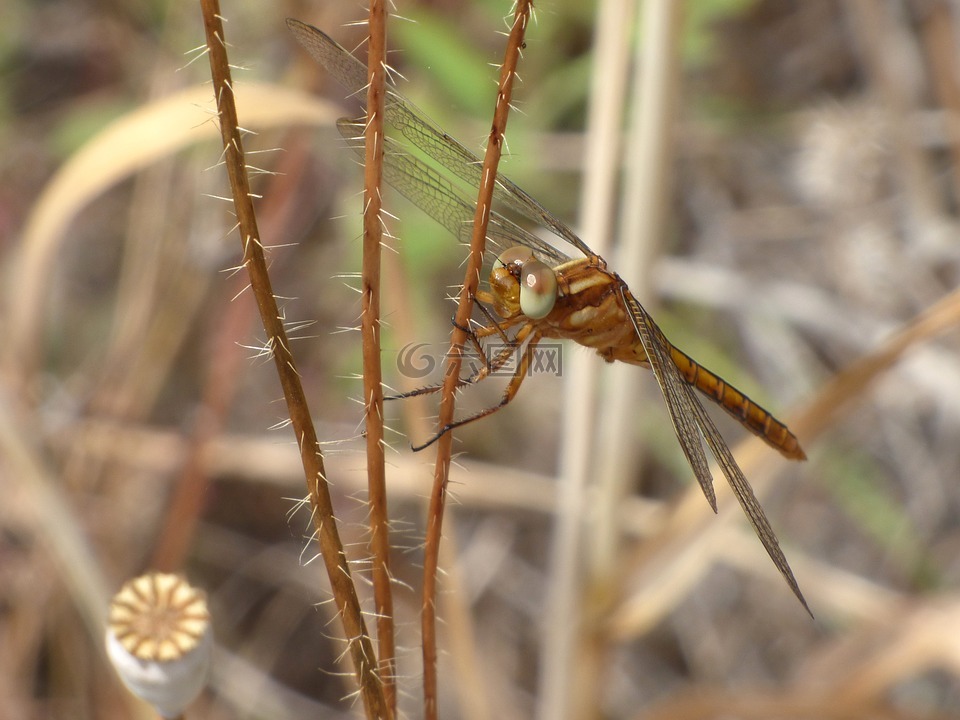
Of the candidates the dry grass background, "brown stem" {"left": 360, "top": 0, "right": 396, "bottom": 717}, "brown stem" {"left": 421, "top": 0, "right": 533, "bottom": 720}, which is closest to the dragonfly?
"brown stem" {"left": 421, "top": 0, "right": 533, "bottom": 720}

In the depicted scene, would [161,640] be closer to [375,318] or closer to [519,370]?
[375,318]

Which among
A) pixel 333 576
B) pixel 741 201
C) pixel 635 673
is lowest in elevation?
pixel 333 576

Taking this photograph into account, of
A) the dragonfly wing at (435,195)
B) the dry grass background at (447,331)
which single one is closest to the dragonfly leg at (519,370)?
the dragonfly wing at (435,195)

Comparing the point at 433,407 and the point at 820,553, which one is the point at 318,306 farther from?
the point at 820,553

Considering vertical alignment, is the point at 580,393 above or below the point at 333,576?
above

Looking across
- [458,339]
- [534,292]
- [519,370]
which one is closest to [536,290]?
[534,292]

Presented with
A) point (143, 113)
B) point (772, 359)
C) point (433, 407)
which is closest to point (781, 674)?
point (772, 359)

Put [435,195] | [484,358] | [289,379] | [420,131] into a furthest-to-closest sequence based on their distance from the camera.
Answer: [435,195] → [420,131] → [484,358] → [289,379]

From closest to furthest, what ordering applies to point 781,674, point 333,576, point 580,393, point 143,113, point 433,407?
point 333,576
point 143,113
point 580,393
point 433,407
point 781,674
